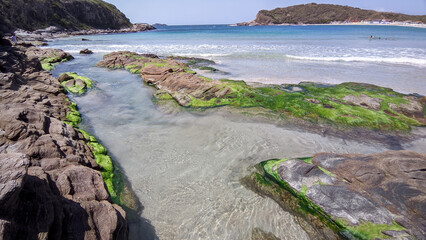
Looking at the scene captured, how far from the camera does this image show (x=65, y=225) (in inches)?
159

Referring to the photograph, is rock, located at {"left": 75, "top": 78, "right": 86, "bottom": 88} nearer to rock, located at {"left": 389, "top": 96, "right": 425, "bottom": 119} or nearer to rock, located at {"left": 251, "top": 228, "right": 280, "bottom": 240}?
rock, located at {"left": 251, "top": 228, "right": 280, "bottom": 240}

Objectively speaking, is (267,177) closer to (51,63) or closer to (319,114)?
(319,114)

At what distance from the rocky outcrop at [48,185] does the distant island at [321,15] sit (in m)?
192

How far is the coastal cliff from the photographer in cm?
7547

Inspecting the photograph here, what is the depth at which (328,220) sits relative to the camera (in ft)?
18.9

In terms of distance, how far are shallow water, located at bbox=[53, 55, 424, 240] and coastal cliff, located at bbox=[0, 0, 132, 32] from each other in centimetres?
6781

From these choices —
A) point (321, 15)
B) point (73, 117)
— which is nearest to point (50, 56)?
point (73, 117)

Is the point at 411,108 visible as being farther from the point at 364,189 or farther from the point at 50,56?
the point at 50,56

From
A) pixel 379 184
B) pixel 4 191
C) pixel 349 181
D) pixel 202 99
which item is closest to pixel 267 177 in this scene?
pixel 349 181

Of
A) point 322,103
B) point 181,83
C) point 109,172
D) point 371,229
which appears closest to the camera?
point 371,229

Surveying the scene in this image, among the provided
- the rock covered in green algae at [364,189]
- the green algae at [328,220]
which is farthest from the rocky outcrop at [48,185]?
the rock covered in green algae at [364,189]

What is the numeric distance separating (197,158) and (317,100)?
865 centimetres

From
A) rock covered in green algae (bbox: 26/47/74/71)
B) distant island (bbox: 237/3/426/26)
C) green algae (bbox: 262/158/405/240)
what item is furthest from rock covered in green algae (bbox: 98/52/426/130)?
distant island (bbox: 237/3/426/26)

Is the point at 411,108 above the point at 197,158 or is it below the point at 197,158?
above
